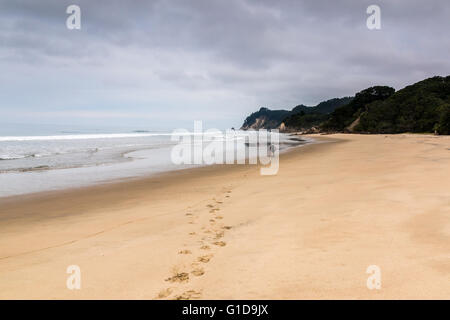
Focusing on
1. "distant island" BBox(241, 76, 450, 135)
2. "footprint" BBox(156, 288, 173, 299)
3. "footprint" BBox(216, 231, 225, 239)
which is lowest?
"footprint" BBox(216, 231, 225, 239)

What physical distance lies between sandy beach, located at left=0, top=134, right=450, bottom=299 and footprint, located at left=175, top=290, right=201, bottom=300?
0.7 inches

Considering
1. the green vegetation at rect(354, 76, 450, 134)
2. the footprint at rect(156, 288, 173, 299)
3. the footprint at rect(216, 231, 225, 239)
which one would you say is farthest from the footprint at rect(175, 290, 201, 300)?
the green vegetation at rect(354, 76, 450, 134)

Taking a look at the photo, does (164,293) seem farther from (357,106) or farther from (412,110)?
(357,106)

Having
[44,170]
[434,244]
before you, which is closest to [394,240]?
[434,244]

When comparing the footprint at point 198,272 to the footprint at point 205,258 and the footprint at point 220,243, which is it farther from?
the footprint at point 220,243

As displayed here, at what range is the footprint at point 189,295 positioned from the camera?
3.08m

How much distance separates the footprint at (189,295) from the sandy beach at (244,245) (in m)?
0.02

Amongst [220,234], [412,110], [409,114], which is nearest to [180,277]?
[220,234]

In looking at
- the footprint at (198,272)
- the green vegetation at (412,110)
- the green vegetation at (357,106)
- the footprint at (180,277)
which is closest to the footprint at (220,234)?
the footprint at (198,272)

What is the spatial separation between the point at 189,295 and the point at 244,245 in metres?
1.60

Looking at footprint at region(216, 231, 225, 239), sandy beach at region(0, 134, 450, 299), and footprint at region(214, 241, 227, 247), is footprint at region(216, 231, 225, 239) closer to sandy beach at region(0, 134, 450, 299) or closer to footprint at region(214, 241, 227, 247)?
sandy beach at region(0, 134, 450, 299)

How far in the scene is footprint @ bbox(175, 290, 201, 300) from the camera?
308cm
